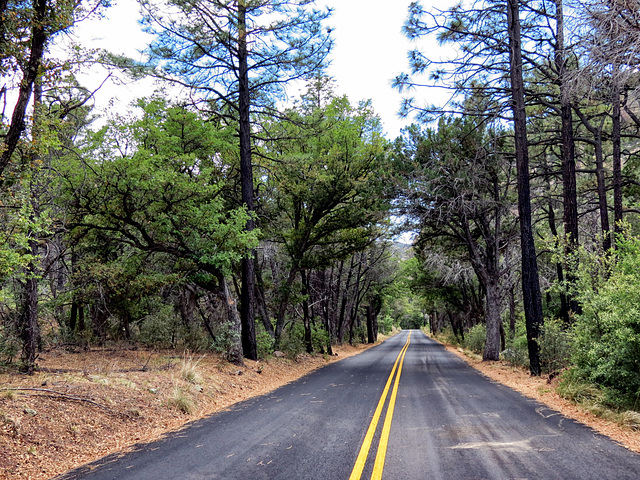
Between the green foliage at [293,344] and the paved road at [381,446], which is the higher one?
the paved road at [381,446]

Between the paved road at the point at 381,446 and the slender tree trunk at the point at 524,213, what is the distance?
4696 millimetres

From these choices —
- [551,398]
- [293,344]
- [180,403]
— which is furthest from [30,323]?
[293,344]

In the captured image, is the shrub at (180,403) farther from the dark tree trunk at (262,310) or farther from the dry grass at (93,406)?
the dark tree trunk at (262,310)

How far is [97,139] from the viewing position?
11203mm

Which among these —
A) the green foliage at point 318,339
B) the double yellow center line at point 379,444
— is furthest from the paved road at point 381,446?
the green foliage at point 318,339

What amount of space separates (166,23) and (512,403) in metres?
14.2

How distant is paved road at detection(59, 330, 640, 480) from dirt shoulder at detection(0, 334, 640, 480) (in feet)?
1.80

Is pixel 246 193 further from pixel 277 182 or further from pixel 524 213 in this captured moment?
pixel 524 213

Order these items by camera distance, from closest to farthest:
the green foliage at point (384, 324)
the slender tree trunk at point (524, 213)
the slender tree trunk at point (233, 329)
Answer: the slender tree trunk at point (524, 213)
the slender tree trunk at point (233, 329)
the green foliage at point (384, 324)

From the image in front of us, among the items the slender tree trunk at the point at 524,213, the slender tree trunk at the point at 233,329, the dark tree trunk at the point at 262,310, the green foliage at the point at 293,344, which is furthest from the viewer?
the dark tree trunk at the point at 262,310

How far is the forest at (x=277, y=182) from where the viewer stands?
6609 mm

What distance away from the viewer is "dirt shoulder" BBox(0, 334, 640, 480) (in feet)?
17.4

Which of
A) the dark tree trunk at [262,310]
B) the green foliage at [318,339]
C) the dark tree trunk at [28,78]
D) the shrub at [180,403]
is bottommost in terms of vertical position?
the green foliage at [318,339]

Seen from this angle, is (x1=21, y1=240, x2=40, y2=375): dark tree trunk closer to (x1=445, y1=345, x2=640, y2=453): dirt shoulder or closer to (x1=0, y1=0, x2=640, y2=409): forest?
(x1=0, y1=0, x2=640, y2=409): forest
